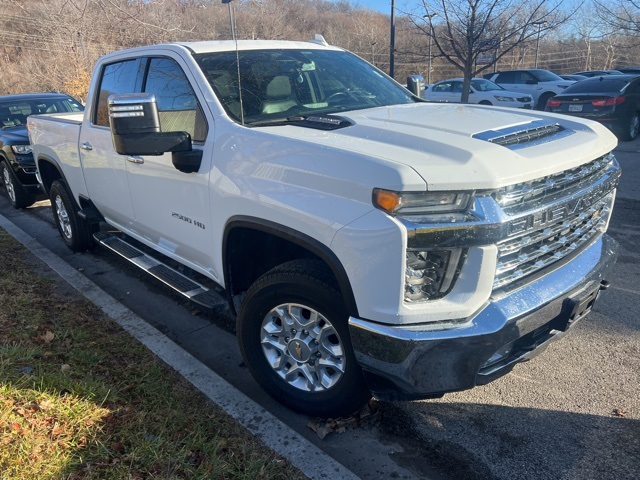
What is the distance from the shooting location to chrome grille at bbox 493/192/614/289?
2320 millimetres

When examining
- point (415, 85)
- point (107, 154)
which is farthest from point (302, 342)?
point (415, 85)

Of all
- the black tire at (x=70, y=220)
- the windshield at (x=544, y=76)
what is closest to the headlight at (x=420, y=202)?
the black tire at (x=70, y=220)

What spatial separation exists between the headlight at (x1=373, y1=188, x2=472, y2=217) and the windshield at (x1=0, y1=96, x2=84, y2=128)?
27.9ft

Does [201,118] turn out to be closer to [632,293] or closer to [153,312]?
[153,312]

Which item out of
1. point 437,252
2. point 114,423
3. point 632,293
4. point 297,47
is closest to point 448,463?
point 437,252

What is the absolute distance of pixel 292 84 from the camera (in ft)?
11.7

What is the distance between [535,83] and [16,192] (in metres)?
17.1

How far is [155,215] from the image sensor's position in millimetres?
3822

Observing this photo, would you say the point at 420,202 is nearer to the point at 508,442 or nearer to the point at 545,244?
the point at 545,244

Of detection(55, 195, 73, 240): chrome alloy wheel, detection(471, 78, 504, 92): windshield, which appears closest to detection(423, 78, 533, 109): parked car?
detection(471, 78, 504, 92): windshield

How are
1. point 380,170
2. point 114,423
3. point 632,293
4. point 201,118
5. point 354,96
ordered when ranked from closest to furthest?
point 380,170, point 114,423, point 201,118, point 354,96, point 632,293

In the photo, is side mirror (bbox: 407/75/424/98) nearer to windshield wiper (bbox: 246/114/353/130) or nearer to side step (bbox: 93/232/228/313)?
windshield wiper (bbox: 246/114/353/130)

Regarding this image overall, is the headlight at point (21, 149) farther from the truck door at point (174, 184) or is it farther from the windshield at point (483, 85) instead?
the windshield at point (483, 85)

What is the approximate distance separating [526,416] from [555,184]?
137 centimetres
